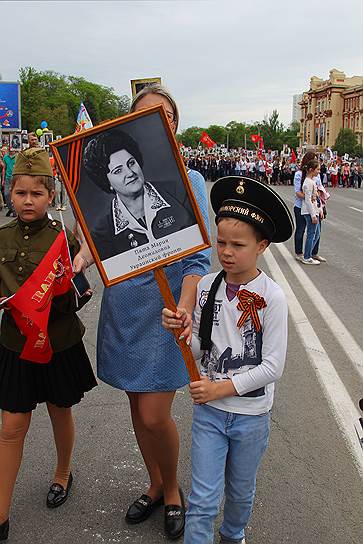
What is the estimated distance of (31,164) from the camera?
2.65 metres

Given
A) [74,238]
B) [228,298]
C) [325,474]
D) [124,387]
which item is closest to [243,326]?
[228,298]

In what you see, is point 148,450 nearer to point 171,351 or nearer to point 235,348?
point 171,351

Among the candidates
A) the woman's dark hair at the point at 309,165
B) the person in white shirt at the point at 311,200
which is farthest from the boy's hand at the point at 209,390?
the woman's dark hair at the point at 309,165

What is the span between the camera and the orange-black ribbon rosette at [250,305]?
2248mm

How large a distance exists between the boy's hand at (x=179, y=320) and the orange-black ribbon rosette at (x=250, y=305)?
0.69 feet

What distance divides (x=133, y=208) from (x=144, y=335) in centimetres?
69

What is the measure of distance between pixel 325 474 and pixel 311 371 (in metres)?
1.63

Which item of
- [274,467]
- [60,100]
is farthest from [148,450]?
[60,100]

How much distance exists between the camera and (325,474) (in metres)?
3.31

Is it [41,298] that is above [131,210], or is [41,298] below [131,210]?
below

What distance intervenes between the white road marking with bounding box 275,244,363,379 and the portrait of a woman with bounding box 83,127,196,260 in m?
3.20

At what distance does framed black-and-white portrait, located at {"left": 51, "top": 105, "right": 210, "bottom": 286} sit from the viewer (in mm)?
2168

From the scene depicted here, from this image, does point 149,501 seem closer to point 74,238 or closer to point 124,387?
point 124,387

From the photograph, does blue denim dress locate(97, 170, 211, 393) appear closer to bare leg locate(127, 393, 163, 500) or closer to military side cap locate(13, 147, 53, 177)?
bare leg locate(127, 393, 163, 500)
